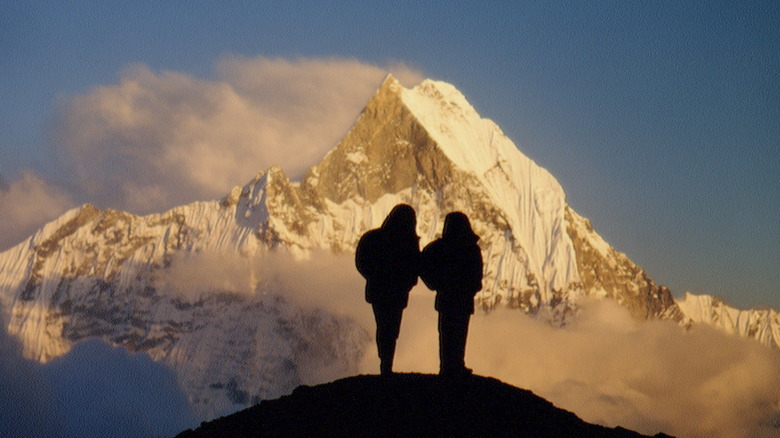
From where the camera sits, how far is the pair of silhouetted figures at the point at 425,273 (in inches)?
1182

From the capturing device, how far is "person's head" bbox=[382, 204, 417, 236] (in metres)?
30.3

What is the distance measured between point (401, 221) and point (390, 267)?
3.55ft

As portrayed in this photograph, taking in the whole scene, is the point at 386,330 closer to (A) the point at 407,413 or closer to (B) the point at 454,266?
(B) the point at 454,266

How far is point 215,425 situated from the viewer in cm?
2877

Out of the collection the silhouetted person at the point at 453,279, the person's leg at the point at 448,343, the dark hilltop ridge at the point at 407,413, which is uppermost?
the silhouetted person at the point at 453,279

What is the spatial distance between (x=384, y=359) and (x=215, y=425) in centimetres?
421

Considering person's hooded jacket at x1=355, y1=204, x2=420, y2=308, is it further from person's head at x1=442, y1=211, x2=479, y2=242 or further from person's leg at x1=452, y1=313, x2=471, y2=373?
person's leg at x1=452, y1=313, x2=471, y2=373

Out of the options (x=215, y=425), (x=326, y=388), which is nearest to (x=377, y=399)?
(x=326, y=388)

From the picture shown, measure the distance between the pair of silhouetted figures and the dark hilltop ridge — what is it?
37.6 inches

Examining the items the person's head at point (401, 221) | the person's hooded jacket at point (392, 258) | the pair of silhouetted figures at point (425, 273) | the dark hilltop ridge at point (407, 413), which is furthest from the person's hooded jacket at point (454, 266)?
the dark hilltop ridge at point (407, 413)

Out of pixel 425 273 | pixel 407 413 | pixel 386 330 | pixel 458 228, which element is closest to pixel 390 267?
pixel 425 273

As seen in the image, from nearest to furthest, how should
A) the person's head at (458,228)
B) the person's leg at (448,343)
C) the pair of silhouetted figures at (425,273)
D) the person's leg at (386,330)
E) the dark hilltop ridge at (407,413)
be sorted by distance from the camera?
the dark hilltop ridge at (407,413), the person's leg at (448,343), the pair of silhouetted figures at (425,273), the person's head at (458,228), the person's leg at (386,330)

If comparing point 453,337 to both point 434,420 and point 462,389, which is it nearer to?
point 462,389

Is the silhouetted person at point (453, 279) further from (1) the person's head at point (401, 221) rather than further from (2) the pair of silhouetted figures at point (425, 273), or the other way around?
(1) the person's head at point (401, 221)
